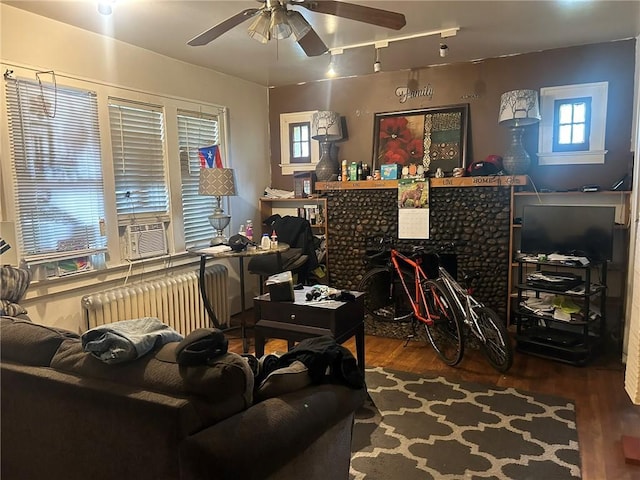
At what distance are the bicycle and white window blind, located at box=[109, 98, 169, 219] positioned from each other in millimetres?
2112

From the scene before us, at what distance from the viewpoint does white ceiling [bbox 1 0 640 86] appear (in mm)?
3068

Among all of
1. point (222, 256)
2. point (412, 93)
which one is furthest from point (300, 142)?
point (222, 256)

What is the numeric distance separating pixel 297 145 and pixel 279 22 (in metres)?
3.14

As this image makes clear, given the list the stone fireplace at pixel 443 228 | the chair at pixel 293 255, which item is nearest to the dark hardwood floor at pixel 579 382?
the stone fireplace at pixel 443 228

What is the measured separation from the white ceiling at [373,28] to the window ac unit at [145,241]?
5.00 ft

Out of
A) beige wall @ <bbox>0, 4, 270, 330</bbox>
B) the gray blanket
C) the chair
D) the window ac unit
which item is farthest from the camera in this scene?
the chair

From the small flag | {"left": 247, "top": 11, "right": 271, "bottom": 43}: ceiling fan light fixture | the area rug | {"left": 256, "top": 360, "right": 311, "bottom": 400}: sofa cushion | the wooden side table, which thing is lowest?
the area rug

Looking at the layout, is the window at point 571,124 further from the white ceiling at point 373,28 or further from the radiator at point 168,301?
the radiator at point 168,301

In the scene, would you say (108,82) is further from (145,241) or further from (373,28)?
(373,28)

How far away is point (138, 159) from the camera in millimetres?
3949

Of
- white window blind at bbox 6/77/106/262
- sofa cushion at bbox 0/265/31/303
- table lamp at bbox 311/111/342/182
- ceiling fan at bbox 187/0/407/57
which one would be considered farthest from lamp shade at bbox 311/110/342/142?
sofa cushion at bbox 0/265/31/303

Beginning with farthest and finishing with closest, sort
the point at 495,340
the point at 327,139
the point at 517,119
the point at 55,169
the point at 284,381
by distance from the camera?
the point at 327,139, the point at 517,119, the point at 495,340, the point at 55,169, the point at 284,381

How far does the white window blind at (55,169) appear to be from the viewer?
122 inches

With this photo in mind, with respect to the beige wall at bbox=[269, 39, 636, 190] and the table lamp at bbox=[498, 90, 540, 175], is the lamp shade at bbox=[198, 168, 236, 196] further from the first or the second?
the table lamp at bbox=[498, 90, 540, 175]
